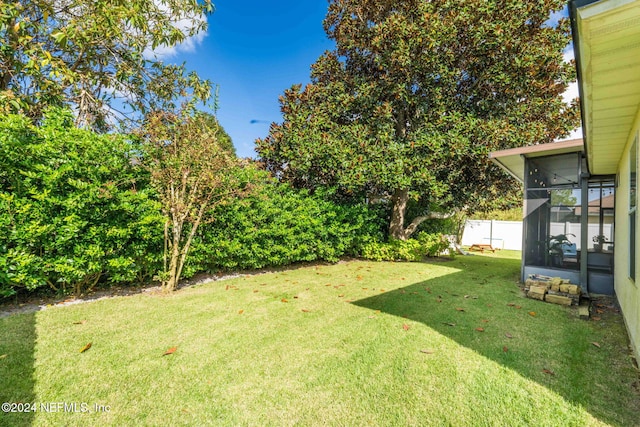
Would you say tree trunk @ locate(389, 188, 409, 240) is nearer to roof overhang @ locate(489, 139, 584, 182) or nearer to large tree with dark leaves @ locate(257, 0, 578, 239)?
large tree with dark leaves @ locate(257, 0, 578, 239)

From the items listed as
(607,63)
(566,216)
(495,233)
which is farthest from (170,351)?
(495,233)

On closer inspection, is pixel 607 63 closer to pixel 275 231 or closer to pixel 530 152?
pixel 530 152

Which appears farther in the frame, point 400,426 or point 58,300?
point 58,300

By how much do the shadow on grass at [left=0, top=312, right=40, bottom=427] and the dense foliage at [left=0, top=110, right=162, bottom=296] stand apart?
2.62ft

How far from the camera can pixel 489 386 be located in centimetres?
241

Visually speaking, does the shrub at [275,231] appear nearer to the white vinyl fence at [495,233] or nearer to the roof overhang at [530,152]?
the roof overhang at [530,152]

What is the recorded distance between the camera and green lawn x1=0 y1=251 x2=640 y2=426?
2.06 m

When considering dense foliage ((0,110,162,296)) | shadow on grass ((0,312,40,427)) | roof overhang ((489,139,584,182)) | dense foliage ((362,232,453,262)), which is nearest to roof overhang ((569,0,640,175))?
roof overhang ((489,139,584,182))

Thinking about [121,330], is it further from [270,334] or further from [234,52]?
[234,52]

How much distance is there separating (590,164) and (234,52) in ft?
36.4

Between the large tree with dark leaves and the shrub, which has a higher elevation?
the large tree with dark leaves

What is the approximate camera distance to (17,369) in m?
2.46

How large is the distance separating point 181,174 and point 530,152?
25.0ft

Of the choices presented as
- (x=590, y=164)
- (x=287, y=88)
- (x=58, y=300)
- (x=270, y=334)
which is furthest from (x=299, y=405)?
(x=287, y=88)
